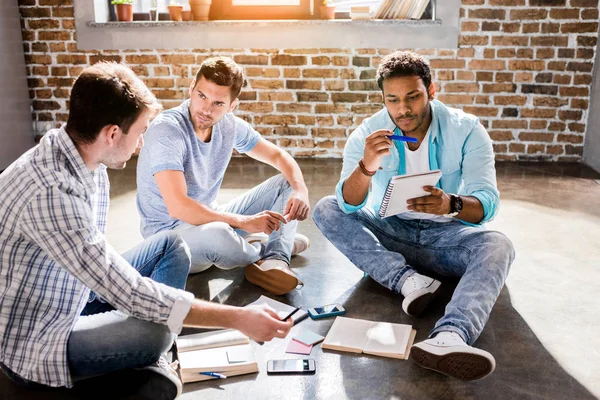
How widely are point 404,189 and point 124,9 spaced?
3506 millimetres

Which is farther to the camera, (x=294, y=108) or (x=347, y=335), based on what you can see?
(x=294, y=108)

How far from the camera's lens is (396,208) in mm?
2383

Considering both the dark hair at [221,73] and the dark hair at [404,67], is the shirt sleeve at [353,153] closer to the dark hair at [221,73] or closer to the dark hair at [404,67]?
the dark hair at [404,67]

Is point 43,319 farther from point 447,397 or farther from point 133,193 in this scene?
point 133,193

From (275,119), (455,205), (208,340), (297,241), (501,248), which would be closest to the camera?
(208,340)

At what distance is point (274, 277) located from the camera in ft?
8.50

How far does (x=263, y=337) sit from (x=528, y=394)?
880 mm

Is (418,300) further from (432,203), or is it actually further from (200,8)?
(200,8)


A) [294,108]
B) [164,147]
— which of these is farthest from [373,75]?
[164,147]

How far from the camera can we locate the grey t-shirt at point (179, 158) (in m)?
2.46

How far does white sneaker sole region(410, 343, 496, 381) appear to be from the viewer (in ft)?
6.05


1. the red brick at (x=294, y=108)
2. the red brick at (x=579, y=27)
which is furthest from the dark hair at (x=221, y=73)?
the red brick at (x=579, y=27)

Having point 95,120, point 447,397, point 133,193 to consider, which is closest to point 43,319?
point 95,120

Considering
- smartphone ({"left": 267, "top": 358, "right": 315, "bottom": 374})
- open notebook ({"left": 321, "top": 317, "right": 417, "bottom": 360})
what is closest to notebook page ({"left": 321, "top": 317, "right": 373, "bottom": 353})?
open notebook ({"left": 321, "top": 317, "right": 417, "bottom": 360})
